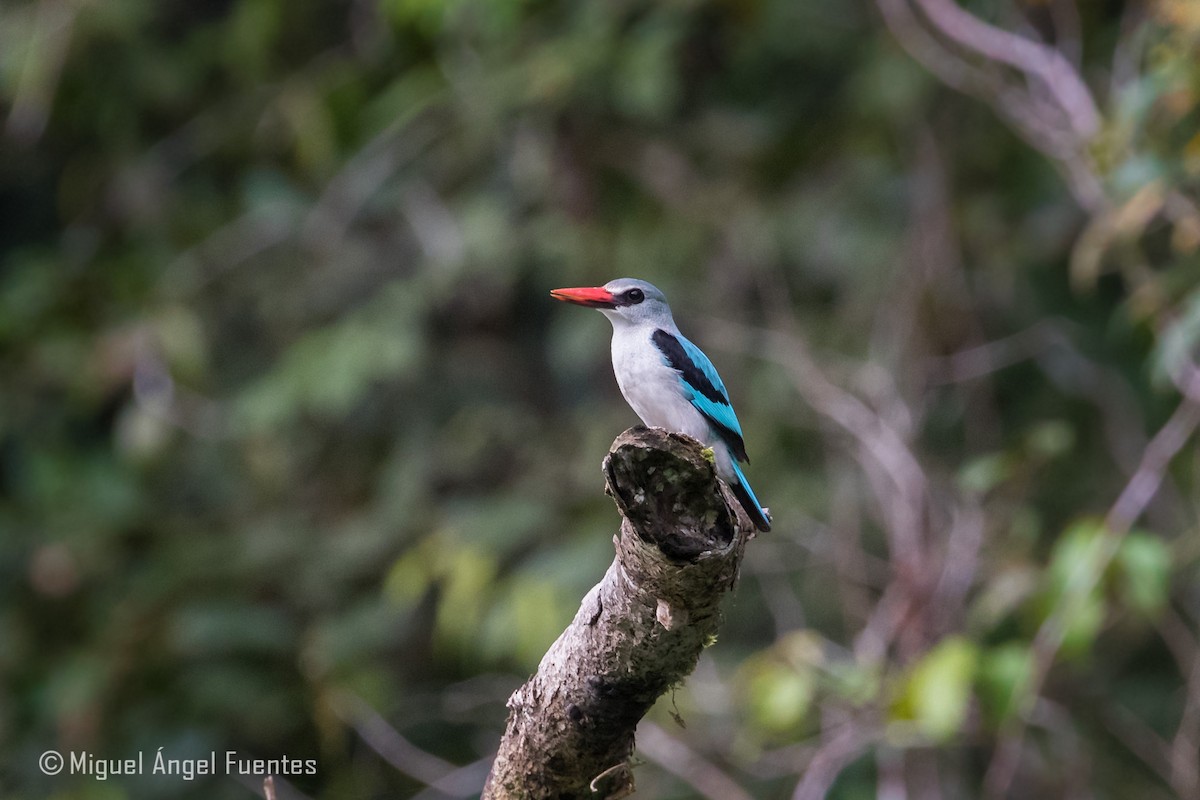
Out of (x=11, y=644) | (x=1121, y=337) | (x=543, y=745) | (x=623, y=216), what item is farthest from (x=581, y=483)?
(x=543, y=745)

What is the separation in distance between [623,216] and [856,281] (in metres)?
1.16

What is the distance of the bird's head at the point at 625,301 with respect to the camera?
414cm

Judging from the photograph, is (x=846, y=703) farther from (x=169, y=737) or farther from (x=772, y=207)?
(x=169, y=737)

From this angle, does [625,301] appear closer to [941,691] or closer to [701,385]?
[701,385]

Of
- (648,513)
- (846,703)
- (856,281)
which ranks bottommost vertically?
(846,703)

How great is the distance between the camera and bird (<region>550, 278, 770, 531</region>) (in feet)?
12.8

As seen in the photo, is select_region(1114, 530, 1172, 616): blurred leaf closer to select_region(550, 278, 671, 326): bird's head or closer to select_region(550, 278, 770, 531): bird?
select_region(550, 278, 770, 531): bird

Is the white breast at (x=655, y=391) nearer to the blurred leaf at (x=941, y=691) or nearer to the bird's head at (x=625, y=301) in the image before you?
the bird's head at (x=625, y=301)

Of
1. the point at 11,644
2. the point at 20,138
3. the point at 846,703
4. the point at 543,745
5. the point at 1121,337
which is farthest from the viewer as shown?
the point at 20,138

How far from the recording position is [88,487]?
22.2 feet

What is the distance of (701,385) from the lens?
396 cm
